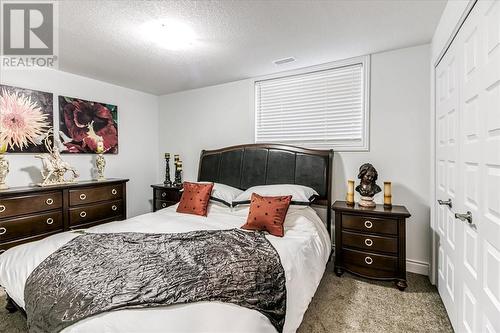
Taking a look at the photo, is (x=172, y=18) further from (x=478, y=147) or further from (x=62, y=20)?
(x=478, y=147)

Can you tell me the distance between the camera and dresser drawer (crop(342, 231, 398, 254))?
2365 millimetres

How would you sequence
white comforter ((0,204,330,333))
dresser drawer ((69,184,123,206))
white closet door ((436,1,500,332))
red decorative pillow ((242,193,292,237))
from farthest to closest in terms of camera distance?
dresser drawer ((69,184,123,206))
red decorative pillow ((242,193,292,237))
white closet door ((436,1,500,332))
white comforter ((0,204,330,333))

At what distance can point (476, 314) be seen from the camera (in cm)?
132

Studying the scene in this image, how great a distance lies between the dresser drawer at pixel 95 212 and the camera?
10.2 feet

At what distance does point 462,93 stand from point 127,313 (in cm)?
230

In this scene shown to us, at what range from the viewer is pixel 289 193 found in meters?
2.76

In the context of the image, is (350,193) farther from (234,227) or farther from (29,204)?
(29,204)

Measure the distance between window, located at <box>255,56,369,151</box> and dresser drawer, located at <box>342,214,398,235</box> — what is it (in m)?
0.88

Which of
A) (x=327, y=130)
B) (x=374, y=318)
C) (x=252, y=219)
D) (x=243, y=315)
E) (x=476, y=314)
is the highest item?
(x=327, y=130)

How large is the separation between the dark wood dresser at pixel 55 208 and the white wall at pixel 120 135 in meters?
0.42

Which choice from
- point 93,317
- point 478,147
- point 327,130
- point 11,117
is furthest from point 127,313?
point 11,117

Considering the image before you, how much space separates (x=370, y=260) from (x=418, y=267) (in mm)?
644

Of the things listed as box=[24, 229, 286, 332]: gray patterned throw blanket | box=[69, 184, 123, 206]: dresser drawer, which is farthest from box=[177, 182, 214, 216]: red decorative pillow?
box=[69, 184, 123, 206]: dresser drawer

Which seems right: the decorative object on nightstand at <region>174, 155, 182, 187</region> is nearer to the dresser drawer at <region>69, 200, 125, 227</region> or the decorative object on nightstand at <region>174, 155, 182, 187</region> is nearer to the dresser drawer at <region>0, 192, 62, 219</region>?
the dresser drawer at <region>69, 200, 125, 227</region>
